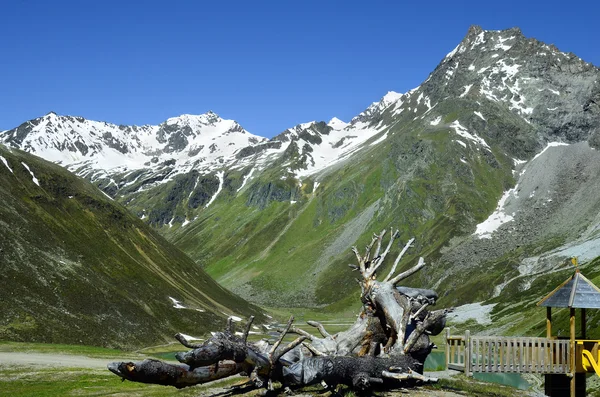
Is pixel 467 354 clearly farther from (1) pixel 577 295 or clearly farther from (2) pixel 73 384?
(2) pixel 73 384

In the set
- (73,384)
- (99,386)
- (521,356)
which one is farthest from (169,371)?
(521,356)

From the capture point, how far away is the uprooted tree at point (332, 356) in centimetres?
1706

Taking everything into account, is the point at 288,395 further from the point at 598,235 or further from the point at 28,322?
the point at 598,235

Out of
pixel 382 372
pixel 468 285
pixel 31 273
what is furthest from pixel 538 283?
pixel 382 372

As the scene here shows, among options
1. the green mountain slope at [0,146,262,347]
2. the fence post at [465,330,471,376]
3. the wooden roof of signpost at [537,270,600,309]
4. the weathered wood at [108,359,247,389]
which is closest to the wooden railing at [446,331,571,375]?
the fence post at [465,330,471,376]

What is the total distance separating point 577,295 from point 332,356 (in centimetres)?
1505

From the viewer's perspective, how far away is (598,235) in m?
153

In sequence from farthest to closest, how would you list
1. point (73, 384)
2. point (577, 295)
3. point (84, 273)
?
1. point (84, 273)
2. point (73, 384)
3. point (577, 295)

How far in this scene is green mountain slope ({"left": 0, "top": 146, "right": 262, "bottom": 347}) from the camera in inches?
3199

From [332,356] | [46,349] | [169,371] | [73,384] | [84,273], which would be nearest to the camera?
[169,371]

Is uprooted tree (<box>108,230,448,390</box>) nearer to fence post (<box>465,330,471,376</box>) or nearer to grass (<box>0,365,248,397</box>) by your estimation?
fence post (<box>465,330,471,376</box>)

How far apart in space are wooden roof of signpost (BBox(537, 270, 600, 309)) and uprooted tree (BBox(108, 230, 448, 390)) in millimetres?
6552

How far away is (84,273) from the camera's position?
318 feet

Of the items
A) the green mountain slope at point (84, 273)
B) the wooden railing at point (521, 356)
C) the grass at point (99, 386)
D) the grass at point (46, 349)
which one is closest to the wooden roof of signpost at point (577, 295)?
the wooden railing at point (521, 356)
